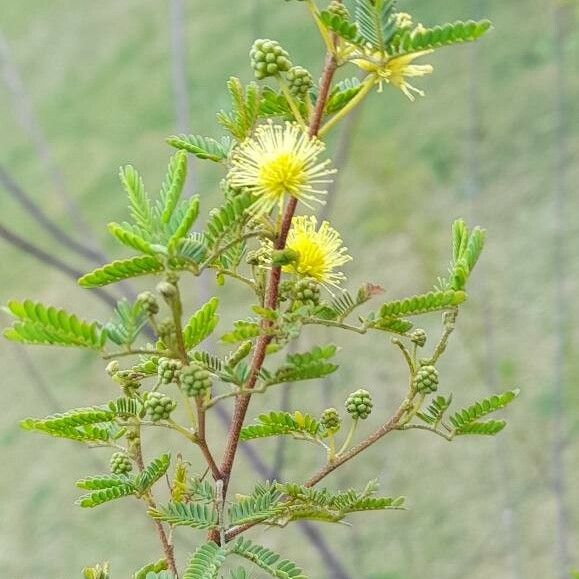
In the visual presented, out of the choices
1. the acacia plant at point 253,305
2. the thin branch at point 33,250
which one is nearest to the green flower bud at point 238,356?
the acacia plant at point 253,305

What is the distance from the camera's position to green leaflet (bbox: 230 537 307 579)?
1.24 ft

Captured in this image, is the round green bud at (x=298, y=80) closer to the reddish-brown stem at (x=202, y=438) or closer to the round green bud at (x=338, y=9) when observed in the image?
the round green bud at (x=338, y=9)

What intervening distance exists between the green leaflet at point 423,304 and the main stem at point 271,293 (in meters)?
0.05

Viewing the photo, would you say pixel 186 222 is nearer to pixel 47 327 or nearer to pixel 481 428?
pixel 47 327

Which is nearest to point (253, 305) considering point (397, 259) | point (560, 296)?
point (560, 296)

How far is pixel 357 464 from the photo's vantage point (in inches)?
71.7

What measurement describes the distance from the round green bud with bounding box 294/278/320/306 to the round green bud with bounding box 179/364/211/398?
0.06 metres

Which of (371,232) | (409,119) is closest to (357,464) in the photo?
(371,232)

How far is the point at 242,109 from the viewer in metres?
0.39

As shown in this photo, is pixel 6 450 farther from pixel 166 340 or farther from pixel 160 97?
pixel 166 340

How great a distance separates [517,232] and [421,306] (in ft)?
5.29

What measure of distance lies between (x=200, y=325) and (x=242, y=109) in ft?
0.31

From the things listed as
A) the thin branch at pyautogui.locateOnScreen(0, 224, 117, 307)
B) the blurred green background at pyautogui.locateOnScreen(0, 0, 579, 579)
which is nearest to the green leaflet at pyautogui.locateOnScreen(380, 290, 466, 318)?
the thin branch at pyautogui.locateOnScreen(0, 224, 117, 307)

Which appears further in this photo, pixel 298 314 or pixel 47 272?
pixel 47 272
